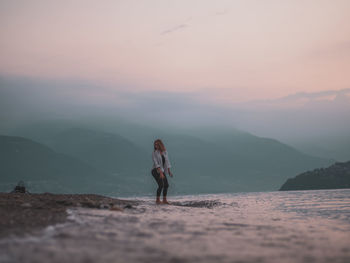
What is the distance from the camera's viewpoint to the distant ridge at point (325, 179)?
12882 cm

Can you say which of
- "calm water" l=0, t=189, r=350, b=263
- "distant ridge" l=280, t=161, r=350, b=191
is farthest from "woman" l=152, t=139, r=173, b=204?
"distant ridge" l=280, t=161, r=350, b=191

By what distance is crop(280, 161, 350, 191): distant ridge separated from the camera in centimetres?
12882

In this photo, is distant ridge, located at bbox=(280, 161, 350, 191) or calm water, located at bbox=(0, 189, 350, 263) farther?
distant ridge, located at bbox=(280, 161, 350, 191)

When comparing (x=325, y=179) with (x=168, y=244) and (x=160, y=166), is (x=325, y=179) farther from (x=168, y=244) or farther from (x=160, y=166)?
(x=168, y=244)

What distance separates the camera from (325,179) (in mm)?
134375

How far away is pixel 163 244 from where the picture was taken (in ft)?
16.4

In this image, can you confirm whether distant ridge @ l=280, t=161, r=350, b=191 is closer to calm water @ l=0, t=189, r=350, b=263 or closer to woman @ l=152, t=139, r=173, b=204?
woman @ l=152, t=139, r=173, b=204

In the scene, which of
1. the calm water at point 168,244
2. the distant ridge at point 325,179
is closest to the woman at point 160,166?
the calm water at point 168,244

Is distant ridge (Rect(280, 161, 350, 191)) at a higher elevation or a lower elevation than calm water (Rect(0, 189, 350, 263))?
lower

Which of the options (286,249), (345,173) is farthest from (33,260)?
(345,173)

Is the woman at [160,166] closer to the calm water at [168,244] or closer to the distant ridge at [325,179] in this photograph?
the calm water at [168,244]

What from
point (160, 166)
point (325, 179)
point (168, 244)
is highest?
point (160, 166)

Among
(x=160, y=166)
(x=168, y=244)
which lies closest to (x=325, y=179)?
(x=160, y=166)

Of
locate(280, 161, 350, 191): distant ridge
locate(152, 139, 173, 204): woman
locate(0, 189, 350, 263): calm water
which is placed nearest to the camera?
locate(0, 189, 350, 263): calm water
